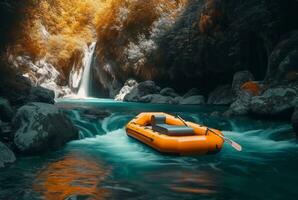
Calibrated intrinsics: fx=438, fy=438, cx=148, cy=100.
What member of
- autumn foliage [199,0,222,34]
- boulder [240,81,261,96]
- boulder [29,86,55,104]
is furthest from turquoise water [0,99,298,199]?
autumn foliage [199,0,222,34]

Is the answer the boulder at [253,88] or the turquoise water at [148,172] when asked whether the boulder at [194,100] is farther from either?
Answer: the turquoise water at [148,172]

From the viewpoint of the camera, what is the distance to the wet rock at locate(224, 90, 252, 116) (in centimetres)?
1582

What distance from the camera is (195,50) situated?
74.8 feet

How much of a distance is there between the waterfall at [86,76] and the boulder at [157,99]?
288 inches

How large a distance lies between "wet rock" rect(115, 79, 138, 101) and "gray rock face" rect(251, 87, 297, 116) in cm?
1183

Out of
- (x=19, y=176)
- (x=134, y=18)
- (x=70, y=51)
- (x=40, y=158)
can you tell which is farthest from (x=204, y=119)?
(x=70, y=51)

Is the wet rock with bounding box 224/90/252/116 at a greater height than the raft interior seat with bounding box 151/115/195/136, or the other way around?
the wet rock with bounding box 224/90/252/116

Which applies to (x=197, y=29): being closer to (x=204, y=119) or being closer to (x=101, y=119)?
(x=204, y=119)

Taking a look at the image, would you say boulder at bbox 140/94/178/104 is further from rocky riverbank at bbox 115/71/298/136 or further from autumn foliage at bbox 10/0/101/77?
autumn foliage at bbox 10/0/101/77

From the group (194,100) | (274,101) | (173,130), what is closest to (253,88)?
(274,101)

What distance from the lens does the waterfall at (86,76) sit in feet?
97.8

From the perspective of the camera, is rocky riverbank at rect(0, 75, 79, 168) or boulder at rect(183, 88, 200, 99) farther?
boulder at rect(183, 88, 200, 99)

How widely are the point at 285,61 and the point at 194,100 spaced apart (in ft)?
23.1

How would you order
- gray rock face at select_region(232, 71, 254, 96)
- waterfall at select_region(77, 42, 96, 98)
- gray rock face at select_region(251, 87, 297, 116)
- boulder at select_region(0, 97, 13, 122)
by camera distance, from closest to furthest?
boulder at select_region(0, 97, 13, 122)
gray rock face at select_region(251, 87, 297, 116)
gray rock face at select_region(232, 71, 254, 96)
waterfall at select_region(77, 42, 96, 98)
